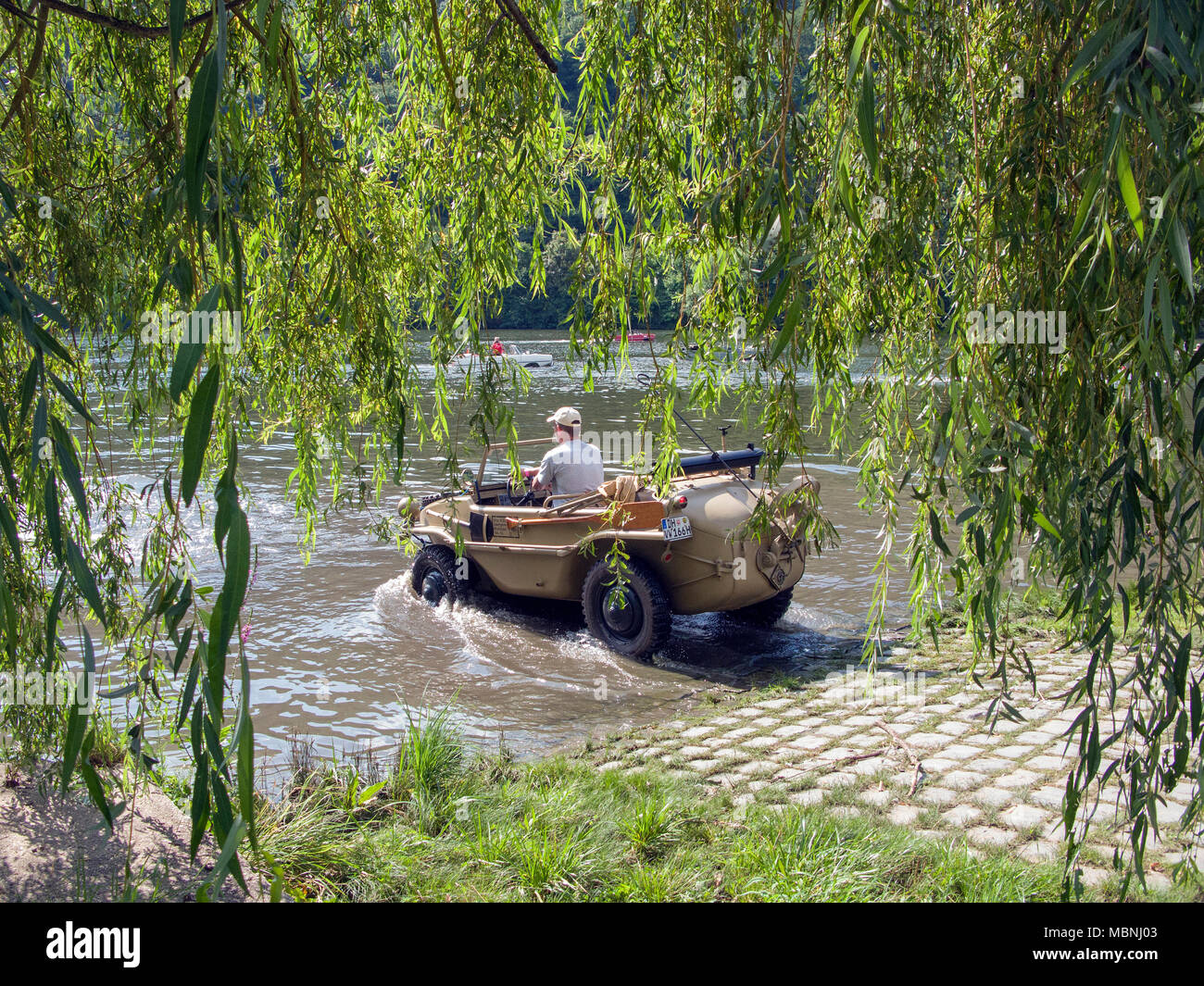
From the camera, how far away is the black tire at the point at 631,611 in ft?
29.4

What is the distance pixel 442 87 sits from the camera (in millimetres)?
4004

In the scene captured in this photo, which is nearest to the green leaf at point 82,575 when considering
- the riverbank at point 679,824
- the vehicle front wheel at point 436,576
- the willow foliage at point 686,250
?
the willow foliage at point 686,250

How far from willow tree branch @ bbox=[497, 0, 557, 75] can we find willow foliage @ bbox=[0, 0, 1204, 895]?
0.02 m

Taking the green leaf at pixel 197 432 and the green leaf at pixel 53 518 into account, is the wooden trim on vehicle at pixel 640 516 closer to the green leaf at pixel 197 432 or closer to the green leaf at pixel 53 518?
the green leaf at pixel 53 518

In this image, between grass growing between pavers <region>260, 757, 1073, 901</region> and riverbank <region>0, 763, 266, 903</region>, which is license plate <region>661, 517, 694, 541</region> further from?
riverbank <region>0, 763, 266, 903</region>

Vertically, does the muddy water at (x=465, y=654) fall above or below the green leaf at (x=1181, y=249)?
below

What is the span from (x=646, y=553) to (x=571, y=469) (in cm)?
139

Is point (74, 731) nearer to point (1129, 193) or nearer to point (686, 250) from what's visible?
point (1129, 193)

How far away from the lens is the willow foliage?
7.87ft

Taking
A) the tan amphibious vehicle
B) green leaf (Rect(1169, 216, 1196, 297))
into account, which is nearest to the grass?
the tan amphibious vehicle

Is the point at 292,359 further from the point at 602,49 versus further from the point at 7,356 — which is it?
the point at 602,49

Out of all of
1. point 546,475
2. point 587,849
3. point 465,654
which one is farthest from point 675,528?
point 587,849

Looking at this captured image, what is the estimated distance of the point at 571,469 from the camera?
991cm
